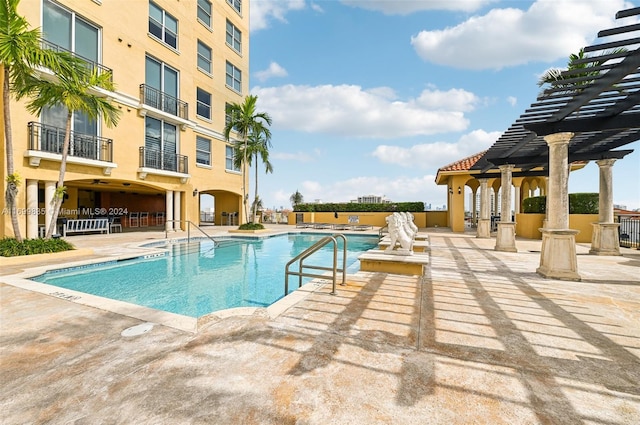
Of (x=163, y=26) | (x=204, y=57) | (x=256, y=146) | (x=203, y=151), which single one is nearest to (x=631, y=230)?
(x=256, y=146)

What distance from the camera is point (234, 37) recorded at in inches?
831

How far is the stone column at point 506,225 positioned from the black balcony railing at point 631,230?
16.5 ft

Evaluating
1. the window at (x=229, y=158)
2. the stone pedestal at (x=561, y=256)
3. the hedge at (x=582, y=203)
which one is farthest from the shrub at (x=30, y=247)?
the hedge at (x=582, y=203)

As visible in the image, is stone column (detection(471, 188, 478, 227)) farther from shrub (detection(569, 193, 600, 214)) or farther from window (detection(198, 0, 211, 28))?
window (detection(198, 0, 211, 28))

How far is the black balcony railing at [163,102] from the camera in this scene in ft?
46.9

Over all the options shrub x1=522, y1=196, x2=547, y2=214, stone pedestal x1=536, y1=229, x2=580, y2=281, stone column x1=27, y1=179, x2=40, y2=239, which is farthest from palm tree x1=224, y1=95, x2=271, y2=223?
stone pedestal x1=536, y1=229, x2=580, y2=281

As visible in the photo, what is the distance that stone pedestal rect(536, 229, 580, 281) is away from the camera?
568 cm

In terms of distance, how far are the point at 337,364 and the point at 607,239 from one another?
11025 millimetres

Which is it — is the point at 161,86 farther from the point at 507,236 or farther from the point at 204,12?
the point at 507,236

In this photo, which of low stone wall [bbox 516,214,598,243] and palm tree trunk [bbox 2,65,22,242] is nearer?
palm tree trunk [bbox 2,65,22,242]

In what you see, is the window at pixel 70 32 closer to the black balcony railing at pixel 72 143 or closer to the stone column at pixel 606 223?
the black balcony railing at pixel 72 143

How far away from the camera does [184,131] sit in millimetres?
16688

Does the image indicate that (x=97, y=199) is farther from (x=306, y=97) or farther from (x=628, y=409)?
(x=628, y=409)

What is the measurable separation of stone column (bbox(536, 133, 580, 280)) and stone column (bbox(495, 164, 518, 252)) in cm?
380
